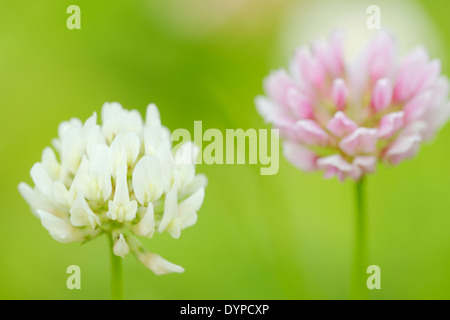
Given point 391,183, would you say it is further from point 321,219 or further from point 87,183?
point 87,183

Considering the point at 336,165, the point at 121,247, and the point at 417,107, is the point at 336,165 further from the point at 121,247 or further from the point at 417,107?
the point at 121,247

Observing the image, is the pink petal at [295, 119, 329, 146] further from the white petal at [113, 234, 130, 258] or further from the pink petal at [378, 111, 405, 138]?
the white petal at [113, 234, 130, 258]

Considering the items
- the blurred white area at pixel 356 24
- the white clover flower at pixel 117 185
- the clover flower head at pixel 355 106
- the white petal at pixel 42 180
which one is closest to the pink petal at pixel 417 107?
the clover flower head at pixel 355 106

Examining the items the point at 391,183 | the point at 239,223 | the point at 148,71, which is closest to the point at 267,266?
the point at 239,223

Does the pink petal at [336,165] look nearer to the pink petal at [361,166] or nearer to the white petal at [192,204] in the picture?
the pink petal at [361,166]

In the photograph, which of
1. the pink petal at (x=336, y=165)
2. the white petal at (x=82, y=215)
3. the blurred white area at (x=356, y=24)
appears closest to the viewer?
the white petal at (x=82, y=215)

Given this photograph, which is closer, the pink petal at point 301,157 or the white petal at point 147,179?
the white petal at point 147,179

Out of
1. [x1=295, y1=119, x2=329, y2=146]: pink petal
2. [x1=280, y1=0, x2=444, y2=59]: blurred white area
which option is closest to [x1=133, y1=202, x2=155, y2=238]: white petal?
[x1=295, y1=119, x2=329, y2=146]: pink petal
